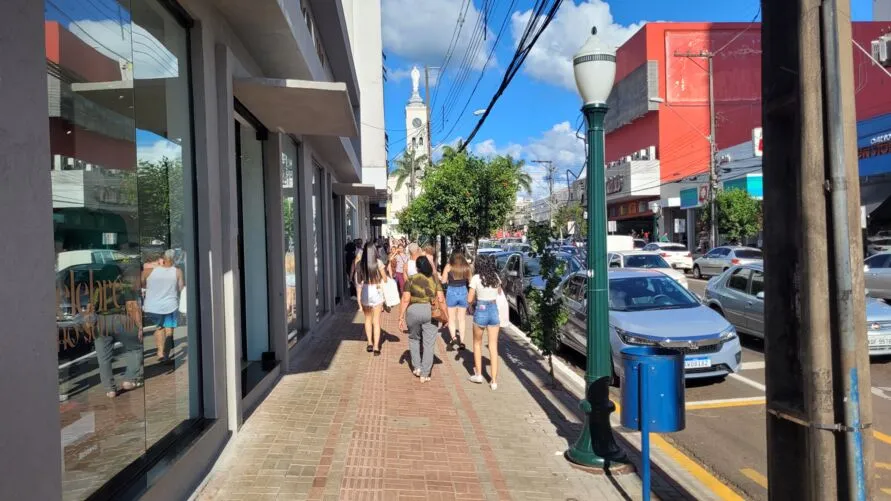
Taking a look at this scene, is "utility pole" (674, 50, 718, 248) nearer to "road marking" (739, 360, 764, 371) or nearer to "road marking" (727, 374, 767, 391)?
"road marking" (739, 360, 764, 371)

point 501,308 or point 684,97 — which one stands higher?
point 684,97

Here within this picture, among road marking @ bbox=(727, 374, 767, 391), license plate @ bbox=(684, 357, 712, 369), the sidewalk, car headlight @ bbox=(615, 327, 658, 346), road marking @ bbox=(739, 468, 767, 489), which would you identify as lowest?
road marking @ bbox=(739, 468, 767, 489)

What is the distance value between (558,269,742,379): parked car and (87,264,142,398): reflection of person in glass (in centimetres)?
490

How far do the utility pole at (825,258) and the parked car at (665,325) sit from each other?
3.89 metres

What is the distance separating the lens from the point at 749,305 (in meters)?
11.0

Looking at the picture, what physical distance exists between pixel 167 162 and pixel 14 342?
2618 mm

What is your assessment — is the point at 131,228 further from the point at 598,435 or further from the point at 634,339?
the point at 634,339

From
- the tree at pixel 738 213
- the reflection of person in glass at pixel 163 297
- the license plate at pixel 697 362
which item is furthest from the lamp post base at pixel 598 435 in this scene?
the tree at pixel 738 213

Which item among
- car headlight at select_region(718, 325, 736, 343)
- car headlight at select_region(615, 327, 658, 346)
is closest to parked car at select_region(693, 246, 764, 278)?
car headlight at select_region(718, 325, 736, 343)

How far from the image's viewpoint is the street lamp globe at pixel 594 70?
214 inches

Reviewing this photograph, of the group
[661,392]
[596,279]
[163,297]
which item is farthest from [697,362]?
[163,297]

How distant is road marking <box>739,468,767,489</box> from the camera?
17.4 feet

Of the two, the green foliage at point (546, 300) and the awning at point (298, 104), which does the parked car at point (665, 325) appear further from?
the awning at point (298, 104)

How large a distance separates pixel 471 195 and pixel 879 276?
11289 millimetres
